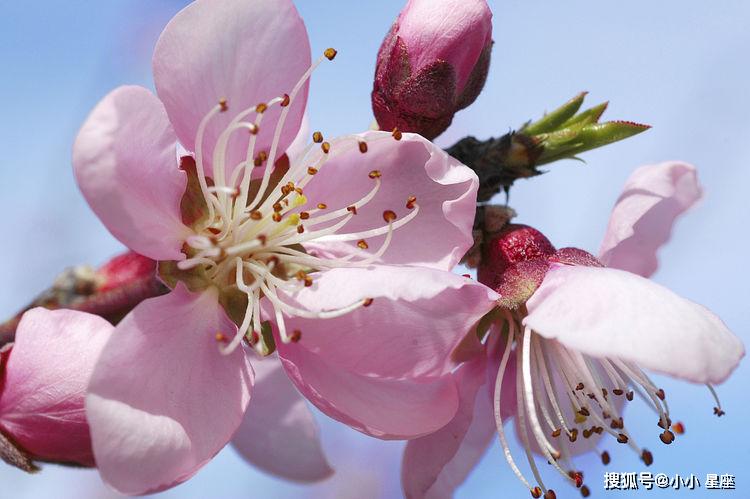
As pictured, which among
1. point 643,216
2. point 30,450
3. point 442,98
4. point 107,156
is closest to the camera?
point 107,156

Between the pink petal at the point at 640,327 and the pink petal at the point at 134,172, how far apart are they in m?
0.57

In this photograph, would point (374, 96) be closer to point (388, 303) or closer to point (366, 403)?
point (388, 303)

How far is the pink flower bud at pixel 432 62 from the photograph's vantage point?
1303 millimetres

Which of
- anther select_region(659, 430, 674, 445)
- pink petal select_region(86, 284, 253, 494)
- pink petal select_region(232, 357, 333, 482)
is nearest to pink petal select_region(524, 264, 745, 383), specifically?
anther select_region(659, 430, 674, 445)

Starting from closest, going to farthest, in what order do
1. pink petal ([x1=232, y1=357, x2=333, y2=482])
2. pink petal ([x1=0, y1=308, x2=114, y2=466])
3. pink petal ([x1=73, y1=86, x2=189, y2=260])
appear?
pink petal ([x1=73, y1=86, x2=189, y2=260]), pink petal ([x1=0, y1=308, x2=114, y2=466]), pink petal ([x1=232, y1=357, x2=333, y2=482])

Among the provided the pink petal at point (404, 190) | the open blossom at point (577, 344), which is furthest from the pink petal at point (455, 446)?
the pink petal at point (404, 190)

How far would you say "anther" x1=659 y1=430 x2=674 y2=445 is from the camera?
1376mm

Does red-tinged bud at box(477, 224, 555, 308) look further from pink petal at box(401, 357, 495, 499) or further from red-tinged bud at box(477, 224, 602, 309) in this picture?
pink petal at box(401, 357, 495, 499)

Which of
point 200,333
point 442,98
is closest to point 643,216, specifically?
point 442,98

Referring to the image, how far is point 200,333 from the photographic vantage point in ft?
4.08

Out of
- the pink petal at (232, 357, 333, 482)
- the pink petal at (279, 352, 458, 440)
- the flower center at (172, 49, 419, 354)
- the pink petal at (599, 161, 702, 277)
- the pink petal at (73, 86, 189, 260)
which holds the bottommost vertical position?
the pink petal at (232, 357, 333, 482)

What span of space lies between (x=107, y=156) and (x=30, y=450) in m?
0.49

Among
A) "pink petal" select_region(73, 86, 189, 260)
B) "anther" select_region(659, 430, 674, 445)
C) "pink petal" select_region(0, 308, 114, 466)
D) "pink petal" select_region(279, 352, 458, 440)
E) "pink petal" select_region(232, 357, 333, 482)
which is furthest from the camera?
"pink petal" select_region(232, 357, 333, 482)

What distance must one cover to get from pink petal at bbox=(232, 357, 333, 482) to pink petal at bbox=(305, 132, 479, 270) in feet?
2.27
